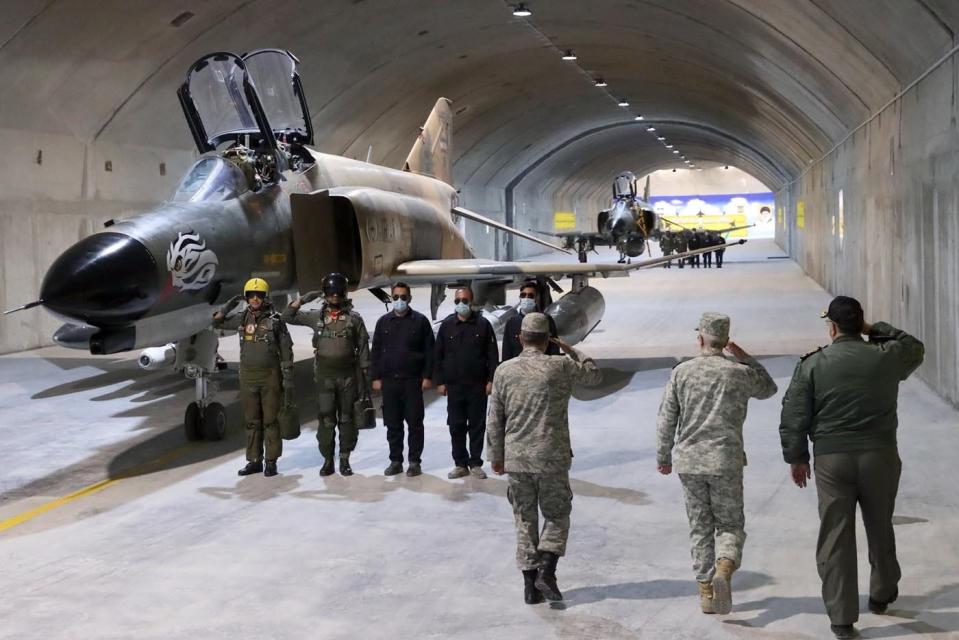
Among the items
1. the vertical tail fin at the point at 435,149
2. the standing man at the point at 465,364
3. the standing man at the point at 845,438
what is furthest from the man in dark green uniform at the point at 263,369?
the vertical tail fin at the point at 435,149

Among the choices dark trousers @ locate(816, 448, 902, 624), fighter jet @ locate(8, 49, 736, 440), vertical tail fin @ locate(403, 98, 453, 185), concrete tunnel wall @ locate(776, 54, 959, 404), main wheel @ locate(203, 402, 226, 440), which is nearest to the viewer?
dark trousers @ locate(816, 448, 902, 624)

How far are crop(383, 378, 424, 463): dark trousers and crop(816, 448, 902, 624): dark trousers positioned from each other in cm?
422

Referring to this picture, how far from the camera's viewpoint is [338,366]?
362 inches

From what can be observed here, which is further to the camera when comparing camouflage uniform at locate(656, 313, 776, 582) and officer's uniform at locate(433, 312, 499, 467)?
officer's uniform at locate(433, 312, 499, 467)

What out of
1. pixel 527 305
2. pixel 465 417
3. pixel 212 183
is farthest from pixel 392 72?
pixel 465 417

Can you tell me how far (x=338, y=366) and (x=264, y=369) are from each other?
604mm

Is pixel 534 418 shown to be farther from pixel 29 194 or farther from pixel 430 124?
pixel 29 194

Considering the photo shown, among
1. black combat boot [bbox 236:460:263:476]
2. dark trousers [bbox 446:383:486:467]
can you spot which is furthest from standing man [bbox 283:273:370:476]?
dark trousers [bbox 446:383:486:467]

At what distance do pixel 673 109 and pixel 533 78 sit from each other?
9434mm

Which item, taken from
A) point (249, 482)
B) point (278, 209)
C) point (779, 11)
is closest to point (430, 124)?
point (779, 11)

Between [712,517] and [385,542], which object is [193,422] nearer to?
[385,542]

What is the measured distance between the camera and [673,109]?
39.9m

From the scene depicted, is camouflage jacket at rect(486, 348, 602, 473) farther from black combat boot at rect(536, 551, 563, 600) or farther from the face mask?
the face mask

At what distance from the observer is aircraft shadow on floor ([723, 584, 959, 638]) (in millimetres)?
5578
